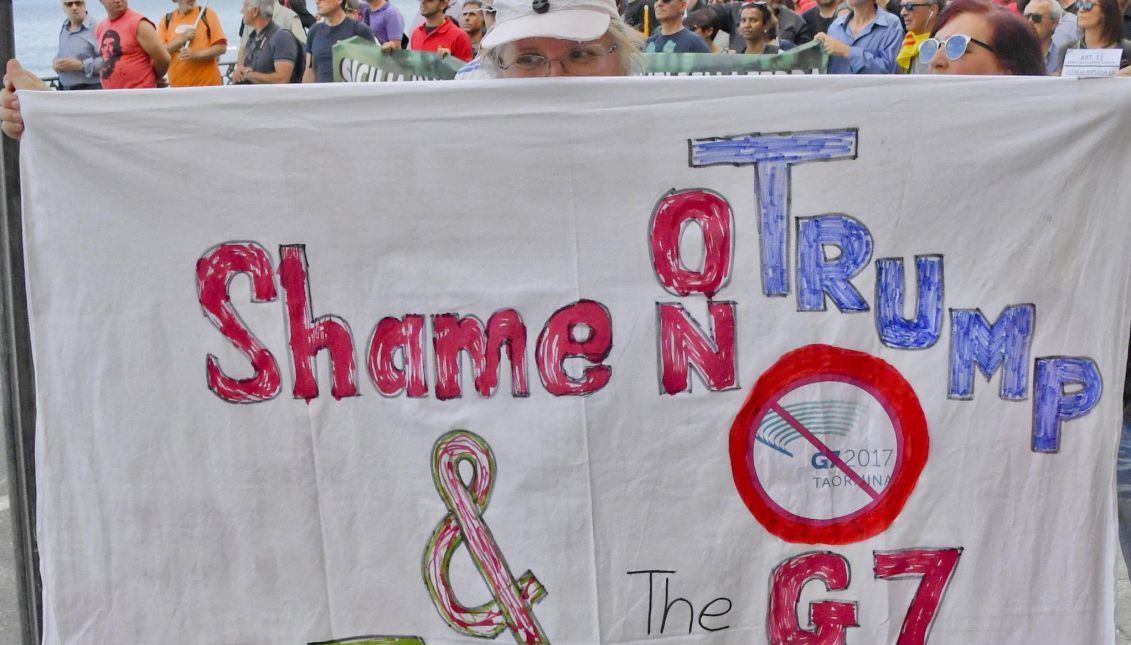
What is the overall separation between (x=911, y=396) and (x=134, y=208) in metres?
1.51

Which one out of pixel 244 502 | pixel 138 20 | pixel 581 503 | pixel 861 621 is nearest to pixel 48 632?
pixel 244 502

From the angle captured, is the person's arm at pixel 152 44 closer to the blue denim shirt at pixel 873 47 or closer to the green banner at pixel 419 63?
the green banner at pixel 419 63

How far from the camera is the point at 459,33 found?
28.5 feet

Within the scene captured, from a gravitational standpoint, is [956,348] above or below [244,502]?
above

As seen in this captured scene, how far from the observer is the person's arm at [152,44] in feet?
30.2

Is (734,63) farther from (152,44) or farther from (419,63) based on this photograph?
(152,44)

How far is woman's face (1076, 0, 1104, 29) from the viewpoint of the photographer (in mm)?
6062

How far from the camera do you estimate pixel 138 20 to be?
9.23 meters

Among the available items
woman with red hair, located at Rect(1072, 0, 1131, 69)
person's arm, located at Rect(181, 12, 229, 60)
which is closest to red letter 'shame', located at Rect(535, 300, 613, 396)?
woman with red hair, located at Rect(1072, 0, 1131, 69)

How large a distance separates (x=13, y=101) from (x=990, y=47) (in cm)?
193

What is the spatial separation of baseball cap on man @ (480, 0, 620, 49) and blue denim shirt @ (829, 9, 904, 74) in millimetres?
4340

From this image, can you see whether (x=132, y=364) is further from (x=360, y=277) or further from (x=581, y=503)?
(x=581, y=503)

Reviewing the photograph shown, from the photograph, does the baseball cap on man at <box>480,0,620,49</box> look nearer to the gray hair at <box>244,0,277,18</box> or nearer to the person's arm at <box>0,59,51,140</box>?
the person's arm at <box>0,59,51,140</box>

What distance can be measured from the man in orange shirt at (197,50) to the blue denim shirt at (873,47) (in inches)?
190
